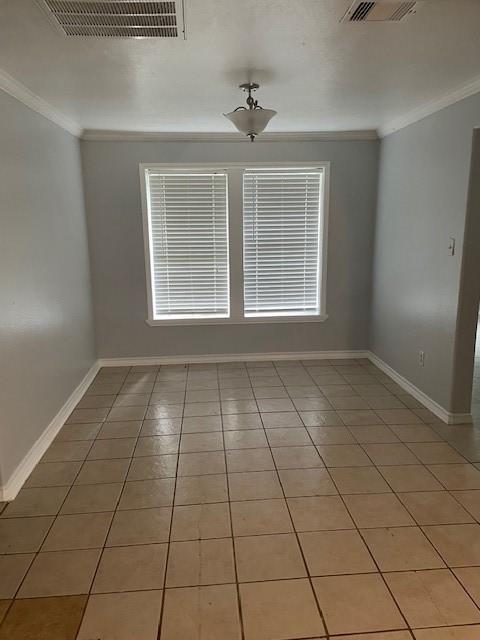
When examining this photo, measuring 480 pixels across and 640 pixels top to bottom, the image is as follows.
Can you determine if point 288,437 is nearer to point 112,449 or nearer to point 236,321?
point 112,449

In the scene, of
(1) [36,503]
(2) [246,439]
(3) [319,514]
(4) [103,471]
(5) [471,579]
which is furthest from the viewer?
(2) [246,439]

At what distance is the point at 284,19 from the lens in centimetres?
190

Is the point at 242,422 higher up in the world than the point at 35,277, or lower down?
lower down

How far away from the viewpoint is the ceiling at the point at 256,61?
73.9 inches

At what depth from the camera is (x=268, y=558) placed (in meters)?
2.04

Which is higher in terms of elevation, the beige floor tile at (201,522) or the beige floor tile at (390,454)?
the beige floor tile at (390,454)

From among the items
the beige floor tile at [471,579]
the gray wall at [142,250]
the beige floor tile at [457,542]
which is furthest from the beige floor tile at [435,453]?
the gray wall at [142,250]

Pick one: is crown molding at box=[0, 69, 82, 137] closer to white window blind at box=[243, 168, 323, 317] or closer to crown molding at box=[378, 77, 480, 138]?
white window blind at box=[243, 168, 323, 317]

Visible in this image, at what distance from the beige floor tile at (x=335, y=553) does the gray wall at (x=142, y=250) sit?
2.85m

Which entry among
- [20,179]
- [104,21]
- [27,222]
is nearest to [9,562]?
[27,222]

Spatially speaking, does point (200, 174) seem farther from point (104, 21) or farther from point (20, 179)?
point (104, 21)

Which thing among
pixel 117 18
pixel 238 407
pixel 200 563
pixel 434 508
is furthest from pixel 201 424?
pixel 117 18

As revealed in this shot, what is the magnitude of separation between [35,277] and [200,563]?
2048 mm

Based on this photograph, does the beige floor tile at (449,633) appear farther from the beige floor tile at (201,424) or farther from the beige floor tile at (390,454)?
the beige floor tile at (201,424)
